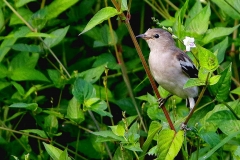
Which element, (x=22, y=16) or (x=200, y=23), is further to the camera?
(x=22, y=16)

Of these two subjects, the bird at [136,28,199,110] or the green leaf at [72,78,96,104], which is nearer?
the green leaf at [72,78,96,104]

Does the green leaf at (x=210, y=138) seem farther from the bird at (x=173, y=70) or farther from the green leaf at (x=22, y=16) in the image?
the green leaf at (x=22, y=16)

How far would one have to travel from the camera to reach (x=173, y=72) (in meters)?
4.26

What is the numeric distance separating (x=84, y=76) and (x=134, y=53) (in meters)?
1.07

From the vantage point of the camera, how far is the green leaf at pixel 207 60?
3.03 metres

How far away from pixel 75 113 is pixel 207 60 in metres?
1.29

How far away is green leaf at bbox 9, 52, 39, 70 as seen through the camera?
16.0 ft

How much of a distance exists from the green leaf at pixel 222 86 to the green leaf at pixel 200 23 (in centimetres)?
69

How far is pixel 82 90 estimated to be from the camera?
3949 mm

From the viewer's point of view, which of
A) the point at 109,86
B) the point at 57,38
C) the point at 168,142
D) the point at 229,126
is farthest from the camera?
the point at 109,86

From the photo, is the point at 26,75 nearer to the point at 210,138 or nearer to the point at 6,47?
the point at 6,47

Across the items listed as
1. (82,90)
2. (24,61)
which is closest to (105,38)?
(24,61)

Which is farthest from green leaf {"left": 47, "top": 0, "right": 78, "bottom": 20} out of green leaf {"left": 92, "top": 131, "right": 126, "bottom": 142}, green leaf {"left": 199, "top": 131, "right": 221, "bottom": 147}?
green leaf {"left": 199, "top": 131, "right": 221, "bottom": 147}

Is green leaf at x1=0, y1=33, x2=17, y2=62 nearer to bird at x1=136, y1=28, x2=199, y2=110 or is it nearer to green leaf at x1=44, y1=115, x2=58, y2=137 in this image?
green leaf at x1=44, y1=115, x2=58, y2=137
